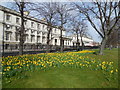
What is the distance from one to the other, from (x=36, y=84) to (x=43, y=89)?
1.11 ft

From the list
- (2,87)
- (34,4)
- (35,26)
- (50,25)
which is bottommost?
(2,87)

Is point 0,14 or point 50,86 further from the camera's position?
point 0,14

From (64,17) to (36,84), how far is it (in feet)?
55.5

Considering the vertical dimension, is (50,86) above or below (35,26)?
below

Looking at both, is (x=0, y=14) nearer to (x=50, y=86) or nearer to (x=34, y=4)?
(x=34, y=4)

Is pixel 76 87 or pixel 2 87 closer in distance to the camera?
pixel 76 87

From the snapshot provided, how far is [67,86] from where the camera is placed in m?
3.23

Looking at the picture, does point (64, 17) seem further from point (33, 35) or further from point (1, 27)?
point (33, 35)

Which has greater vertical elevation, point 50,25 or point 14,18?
point 14,18

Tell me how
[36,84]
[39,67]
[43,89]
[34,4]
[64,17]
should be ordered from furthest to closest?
1. [64,17]
2. [34,4]
3. [39,67]
4. [36,84]
5. [43,89]

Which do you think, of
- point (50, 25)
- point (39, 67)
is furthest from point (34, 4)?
point (39, 67)

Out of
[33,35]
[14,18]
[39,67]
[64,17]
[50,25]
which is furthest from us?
[33,35]

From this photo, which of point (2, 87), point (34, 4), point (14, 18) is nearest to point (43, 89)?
point (2, 87)

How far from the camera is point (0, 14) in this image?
32.3 meters
